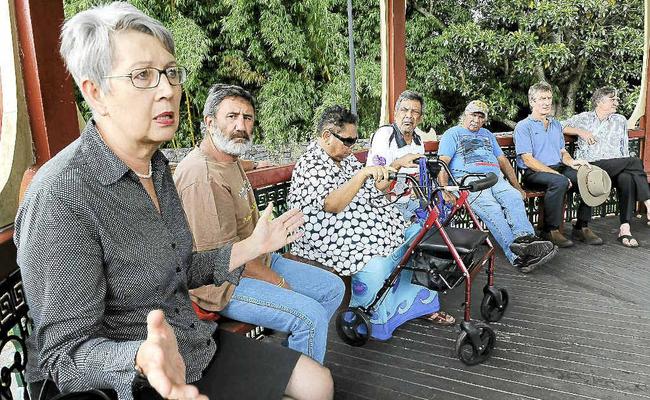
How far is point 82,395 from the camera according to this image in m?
0.90

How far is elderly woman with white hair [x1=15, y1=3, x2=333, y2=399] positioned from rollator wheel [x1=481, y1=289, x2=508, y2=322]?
1.72 m

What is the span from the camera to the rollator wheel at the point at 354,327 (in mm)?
2473

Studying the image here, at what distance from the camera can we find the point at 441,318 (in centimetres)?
276

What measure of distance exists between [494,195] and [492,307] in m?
1.20

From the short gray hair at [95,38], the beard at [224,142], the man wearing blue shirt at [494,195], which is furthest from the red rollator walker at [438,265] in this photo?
the short gray hair at [95,38]

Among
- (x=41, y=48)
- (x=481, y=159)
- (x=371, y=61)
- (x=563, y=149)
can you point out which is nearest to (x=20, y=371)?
(x=41, y=48)

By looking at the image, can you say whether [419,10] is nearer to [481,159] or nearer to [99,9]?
[481,159]

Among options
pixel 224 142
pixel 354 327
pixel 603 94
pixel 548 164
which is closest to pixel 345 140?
pixel 224 142

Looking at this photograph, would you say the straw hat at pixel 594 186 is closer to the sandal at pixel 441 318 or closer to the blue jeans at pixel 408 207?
the blue jeans at pixel 408 207

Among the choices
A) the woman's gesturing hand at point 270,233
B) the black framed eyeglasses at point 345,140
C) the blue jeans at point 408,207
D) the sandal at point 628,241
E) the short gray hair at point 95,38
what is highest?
the short gray hair at point 95,38

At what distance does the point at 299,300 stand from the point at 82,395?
0.96 m

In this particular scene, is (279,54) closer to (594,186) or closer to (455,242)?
(594,186)

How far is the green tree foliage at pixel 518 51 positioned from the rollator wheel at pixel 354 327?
832 centimetres

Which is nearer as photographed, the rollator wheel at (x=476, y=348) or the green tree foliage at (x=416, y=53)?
the rollator wheel at (x=476, y=348)
